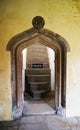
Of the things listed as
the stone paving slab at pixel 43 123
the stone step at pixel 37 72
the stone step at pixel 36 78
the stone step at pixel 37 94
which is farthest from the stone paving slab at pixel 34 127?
the stone step at pixel 37 72

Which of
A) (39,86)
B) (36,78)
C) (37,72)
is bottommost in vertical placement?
(39,86)

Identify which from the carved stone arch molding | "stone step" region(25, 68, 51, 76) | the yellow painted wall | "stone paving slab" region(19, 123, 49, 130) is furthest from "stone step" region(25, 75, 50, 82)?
"stone paving slab" region(19, 123, 49, 130)

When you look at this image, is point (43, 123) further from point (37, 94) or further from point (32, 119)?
point (37, 94)

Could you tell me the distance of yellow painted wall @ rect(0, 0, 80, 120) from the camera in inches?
136

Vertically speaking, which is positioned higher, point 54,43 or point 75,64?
point 54,43

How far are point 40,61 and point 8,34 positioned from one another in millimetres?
3523

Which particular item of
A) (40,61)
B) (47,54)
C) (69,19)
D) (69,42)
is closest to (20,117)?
(69,42)

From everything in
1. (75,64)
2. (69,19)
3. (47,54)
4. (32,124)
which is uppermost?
(69,19)

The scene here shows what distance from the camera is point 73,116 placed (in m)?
3.82

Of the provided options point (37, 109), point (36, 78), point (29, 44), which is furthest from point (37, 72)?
point (29, 44)

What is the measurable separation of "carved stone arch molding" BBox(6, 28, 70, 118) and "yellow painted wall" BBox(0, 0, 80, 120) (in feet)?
0.37

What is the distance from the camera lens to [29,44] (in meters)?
3.96

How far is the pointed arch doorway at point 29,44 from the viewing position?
3564mm

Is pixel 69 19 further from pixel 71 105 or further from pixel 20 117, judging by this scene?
pixel 20 117
